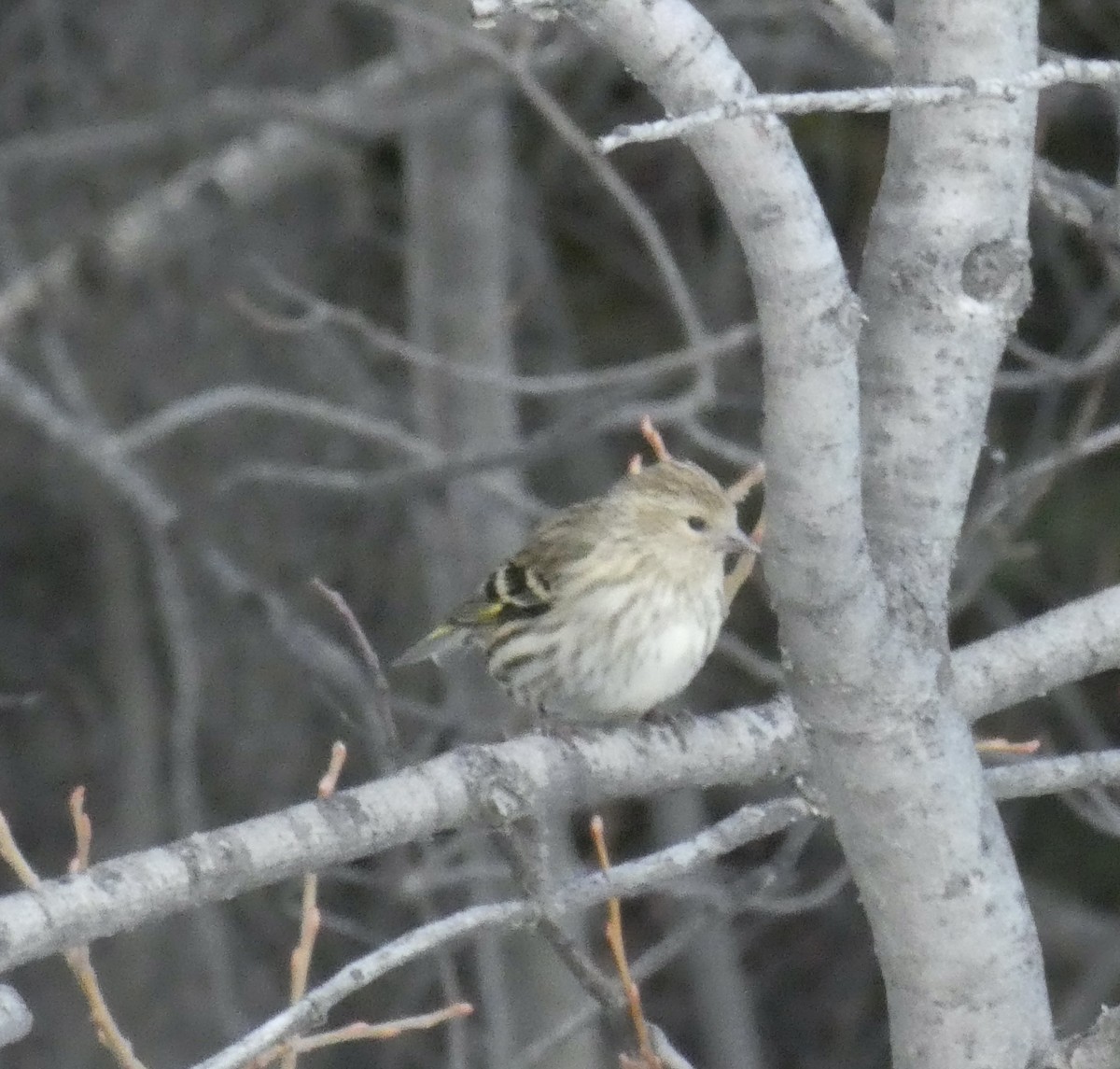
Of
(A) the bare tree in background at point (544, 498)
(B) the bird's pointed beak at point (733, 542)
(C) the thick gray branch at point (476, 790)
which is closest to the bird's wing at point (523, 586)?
(A) the bare tree in background at point (544, 498)

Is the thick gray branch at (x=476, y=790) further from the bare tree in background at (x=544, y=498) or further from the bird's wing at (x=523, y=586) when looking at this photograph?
the bird's wing at (x=523, y=586)

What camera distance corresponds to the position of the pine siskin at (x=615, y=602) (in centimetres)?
441

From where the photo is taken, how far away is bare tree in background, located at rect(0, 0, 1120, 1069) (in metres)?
2.30

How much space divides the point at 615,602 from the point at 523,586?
311mm

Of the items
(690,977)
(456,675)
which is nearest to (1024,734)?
(690,977)

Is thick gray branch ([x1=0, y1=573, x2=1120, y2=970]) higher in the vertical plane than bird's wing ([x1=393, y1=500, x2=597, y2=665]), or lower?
lower

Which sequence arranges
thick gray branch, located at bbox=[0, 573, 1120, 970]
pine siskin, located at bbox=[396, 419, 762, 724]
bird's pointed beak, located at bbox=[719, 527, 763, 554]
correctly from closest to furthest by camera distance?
thick gray branch, located at bbox=[0, 573, 1120, 970] → pine siskin, located at bbox=[396, 419, 762, 724] → bird's pointed beak, located at bbox=[719, 527, 763, 554]

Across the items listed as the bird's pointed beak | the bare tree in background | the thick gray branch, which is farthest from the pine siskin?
the thick gray branch

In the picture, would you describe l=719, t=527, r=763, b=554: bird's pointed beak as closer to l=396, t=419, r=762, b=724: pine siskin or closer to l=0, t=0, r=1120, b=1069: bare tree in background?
l=396, t=419, r=762, b=724: pine siskin

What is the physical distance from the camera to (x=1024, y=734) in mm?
8055

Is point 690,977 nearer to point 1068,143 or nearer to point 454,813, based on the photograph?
point 1068,143

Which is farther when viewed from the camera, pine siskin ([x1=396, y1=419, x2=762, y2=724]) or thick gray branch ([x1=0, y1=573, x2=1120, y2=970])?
pine siskin ([x1=396, y1=419, x2=762, y2=724])

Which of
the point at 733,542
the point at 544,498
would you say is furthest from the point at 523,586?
the point at 544,498

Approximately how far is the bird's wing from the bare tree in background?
0.19m
